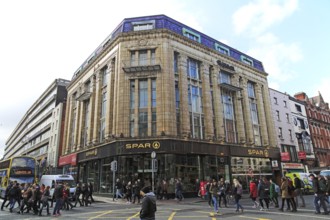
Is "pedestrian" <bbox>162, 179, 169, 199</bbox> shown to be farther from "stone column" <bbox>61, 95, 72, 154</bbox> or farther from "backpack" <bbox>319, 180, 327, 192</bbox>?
"stone column" <bbox>61, 95, 72, 154</bbox>

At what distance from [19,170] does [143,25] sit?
64.4 feet

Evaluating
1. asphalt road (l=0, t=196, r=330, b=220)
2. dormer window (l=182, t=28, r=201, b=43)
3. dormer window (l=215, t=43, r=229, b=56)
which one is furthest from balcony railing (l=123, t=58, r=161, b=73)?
asphalt road (l=0, t=196, r=330, b=220)

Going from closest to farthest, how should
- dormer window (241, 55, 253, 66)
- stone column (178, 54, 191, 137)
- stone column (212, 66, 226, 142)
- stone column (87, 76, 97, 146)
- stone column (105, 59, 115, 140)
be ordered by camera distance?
stone column (178, 54, 191, 137), stone column (105, 59, 115, 140), stone column (212, 66, 226, 142), stone column (87, 76, 97, 146), dormer window (241, 55, 253, 66)

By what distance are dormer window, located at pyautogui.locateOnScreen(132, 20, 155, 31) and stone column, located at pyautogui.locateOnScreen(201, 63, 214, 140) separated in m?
7.63

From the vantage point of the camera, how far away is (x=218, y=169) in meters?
27.4

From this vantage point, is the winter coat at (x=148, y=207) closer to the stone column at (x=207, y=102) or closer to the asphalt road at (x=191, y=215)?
the asphalt road at (x=191, y=215)

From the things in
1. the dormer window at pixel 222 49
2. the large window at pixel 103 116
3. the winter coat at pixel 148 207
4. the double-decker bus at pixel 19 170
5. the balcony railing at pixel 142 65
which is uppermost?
the dormer window at pixel 222 49

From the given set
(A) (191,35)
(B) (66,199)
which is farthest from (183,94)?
(B) (66,199)

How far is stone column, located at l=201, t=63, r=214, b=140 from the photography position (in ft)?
90.2

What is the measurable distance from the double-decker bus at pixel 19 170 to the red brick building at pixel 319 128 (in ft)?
147

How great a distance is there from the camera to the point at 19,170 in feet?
73.9

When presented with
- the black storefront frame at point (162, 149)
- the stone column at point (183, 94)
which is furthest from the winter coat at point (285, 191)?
the stone column at point (183, 94)

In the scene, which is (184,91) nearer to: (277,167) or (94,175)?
(94,175)

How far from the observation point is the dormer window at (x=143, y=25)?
28.0 metres
